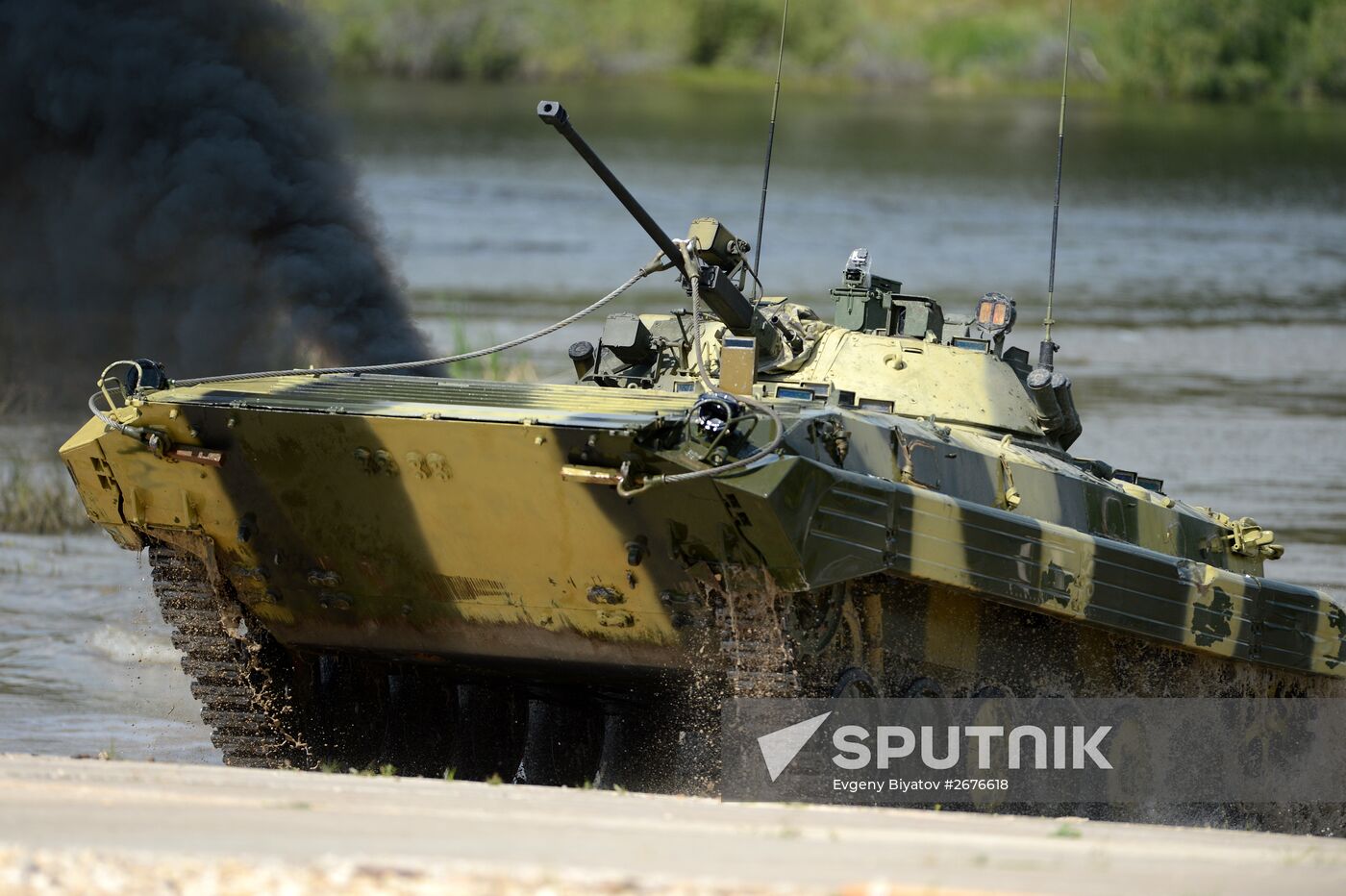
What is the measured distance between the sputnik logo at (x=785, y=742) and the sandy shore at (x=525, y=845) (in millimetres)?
1127

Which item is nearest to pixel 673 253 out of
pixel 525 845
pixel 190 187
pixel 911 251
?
pixel 525 845

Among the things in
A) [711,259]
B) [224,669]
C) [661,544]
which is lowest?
[224,669]

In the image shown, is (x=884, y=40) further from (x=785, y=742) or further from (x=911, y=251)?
(x=785, y=742)

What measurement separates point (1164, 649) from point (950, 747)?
61.4 inches

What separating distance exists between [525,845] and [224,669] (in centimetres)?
422

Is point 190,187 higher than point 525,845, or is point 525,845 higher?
point 190,187

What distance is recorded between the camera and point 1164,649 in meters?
12.0

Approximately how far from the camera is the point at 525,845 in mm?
7477

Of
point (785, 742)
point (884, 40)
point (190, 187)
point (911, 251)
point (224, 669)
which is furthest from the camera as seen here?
point (884, 40)

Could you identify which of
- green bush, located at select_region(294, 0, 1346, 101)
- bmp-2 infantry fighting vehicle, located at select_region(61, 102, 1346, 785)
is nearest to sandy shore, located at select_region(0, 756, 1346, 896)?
bmp-2 infantry fighting vehicle, located at select_region(61, 102, 1346, 785)

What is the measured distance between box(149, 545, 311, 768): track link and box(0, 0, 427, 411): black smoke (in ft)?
17.8

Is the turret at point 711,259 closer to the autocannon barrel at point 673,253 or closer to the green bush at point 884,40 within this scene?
the autocannon barrel at point 673,253

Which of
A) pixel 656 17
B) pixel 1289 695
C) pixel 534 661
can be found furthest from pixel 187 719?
pixel 656 17

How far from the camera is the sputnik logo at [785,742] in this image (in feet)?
33.8
